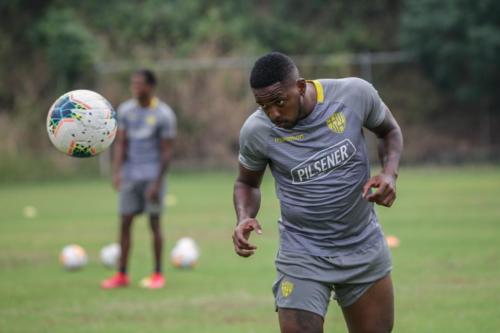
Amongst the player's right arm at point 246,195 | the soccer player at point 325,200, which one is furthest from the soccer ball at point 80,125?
the soccer player at point 325,200

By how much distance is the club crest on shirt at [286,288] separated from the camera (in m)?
5.54

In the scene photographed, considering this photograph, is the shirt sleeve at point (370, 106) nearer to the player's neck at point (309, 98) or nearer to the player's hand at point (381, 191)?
the player's neck at point (309, 98)

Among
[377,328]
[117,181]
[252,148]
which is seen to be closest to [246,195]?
[252,148]

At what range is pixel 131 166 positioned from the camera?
1123 cm

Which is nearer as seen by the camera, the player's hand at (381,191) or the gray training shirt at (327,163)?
the player's hand at (381,191)

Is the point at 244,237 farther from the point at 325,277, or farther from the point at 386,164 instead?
the point at 386,164

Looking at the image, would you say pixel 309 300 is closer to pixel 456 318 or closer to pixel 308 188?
pixel 308 188

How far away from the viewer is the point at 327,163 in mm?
5625

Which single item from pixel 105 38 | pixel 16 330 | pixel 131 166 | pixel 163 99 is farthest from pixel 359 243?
pixel 105 38

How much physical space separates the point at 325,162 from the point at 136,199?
5.89 meters

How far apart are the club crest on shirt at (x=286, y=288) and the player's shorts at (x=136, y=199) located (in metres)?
5.63

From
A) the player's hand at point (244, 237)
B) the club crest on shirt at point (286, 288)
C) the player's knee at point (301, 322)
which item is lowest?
the player's knee at point (301, 322)

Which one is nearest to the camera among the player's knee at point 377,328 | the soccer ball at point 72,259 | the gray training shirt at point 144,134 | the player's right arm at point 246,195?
the player's knee at point 377,328

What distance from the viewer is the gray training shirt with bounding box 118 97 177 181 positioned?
11.1m
